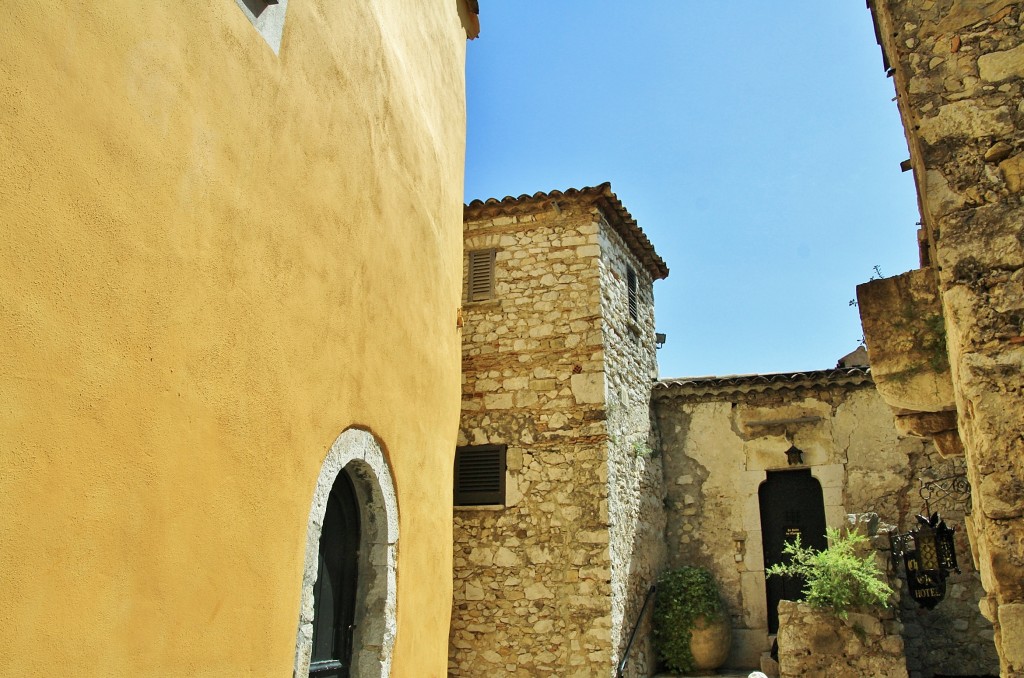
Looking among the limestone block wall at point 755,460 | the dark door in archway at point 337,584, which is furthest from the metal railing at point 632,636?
the dark door in archway at point 337,584

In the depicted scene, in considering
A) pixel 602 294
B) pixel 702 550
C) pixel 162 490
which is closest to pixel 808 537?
pixel 702 550

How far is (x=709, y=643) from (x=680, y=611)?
542mm

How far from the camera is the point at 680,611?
34.1 feet

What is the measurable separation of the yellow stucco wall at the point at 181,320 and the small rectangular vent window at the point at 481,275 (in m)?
5.92

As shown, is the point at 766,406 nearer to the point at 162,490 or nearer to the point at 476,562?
the point at 476,562

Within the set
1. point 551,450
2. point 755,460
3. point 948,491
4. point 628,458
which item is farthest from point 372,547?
point 948,491

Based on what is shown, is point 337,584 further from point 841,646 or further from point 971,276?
point 841,646

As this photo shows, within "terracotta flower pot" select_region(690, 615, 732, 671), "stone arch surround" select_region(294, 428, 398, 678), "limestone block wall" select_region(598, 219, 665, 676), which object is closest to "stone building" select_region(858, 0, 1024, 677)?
"stone arch surround" select_region(294, 428, 398, 678)

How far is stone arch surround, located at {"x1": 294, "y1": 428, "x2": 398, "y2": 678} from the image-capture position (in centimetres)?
432

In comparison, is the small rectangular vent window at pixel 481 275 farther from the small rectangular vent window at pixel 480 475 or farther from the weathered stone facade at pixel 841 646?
the weathered stone facade at pixel 841 646

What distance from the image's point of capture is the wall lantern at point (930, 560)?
779cm

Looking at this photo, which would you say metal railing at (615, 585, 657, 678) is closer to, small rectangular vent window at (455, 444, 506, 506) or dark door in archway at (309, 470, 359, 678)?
small rectangular vent window at (455, 444, 506, 506)

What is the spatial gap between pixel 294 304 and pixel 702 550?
9.21 m

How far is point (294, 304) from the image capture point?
3.64 metres
